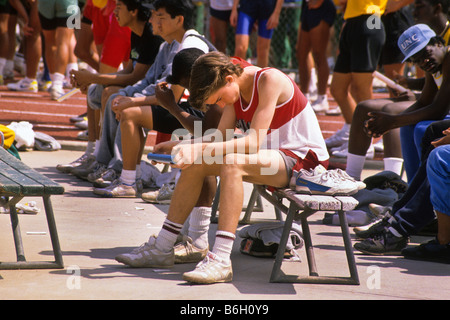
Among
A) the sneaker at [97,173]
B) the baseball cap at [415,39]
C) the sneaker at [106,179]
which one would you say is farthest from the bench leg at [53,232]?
the baseball cap at [415,39]

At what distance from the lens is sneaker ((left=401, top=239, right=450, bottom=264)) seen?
14.6 ft

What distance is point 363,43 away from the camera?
25.1 feet

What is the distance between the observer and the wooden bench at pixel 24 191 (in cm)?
367

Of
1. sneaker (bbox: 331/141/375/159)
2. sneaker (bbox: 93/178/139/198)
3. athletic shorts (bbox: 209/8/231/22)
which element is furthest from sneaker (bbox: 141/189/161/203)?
athletic shorts (bbox: 209/8/231/22)

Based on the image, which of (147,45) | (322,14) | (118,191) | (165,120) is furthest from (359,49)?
(118,191)

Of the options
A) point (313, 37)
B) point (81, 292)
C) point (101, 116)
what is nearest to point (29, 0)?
point (313, 37)

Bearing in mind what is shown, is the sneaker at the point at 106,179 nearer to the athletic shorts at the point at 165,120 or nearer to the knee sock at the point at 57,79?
the athletic shorts at the point at 165,120

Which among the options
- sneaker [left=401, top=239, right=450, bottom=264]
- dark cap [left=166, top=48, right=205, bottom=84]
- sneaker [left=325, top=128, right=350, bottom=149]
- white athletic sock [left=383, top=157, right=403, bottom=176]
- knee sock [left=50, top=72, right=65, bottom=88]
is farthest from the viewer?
knee sock [left=50, top=72, right=65, bottom=88]

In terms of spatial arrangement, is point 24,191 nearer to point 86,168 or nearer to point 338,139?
point 86,168

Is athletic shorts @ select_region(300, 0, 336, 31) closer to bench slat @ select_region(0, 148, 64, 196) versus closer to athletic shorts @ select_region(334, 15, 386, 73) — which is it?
athletic shorts @ select_region(334, 15, 386, 73)

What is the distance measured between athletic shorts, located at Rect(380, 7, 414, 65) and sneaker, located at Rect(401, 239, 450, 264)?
410 centimetres

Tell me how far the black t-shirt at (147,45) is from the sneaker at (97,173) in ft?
3.18

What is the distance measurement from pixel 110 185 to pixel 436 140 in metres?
2.74

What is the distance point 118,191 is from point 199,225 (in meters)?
1.84
